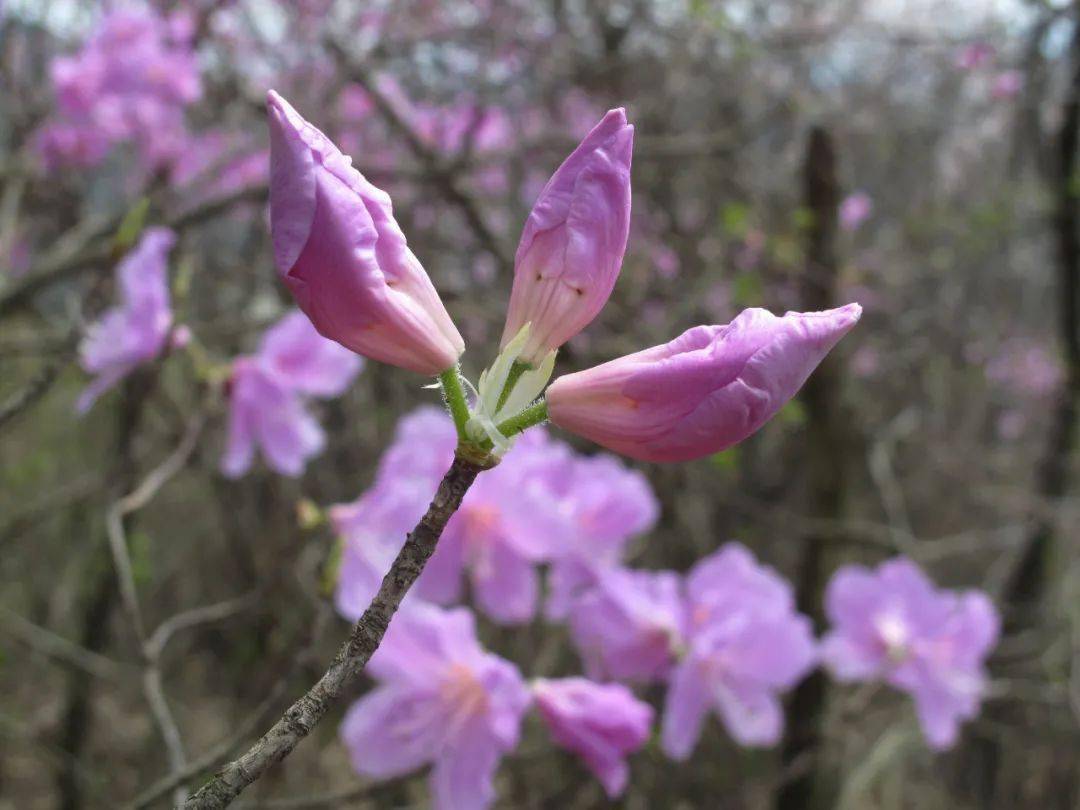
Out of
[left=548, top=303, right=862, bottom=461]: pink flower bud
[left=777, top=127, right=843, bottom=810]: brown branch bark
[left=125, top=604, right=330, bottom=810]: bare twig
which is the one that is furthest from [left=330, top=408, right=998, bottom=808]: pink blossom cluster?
[left=777, top=127, right=843, bottom=810]: brown branch bark

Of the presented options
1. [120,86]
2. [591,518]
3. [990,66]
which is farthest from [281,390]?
[990,66]

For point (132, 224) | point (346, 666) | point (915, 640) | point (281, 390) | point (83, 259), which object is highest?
point (83, 259)

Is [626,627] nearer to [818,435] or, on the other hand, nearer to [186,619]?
[186,619]

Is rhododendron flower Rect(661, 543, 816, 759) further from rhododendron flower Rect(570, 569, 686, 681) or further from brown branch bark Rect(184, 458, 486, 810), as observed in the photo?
brown branch bark Rect(184, 458, 486, 810)

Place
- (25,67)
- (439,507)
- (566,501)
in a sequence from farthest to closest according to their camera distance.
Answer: (25,67) < (566,501) < (439,507)

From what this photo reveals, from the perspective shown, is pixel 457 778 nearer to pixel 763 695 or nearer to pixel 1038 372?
pixel 763 695

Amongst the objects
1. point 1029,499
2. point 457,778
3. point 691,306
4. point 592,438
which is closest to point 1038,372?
point 1029,499

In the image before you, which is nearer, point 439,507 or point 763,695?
point 439,507
